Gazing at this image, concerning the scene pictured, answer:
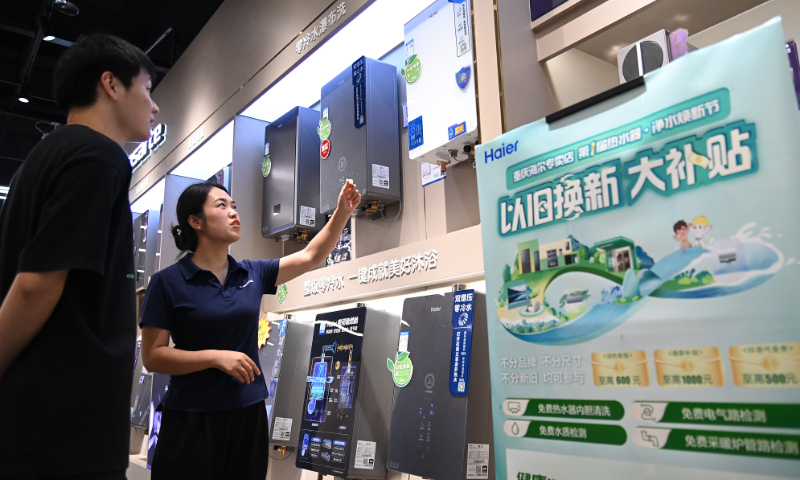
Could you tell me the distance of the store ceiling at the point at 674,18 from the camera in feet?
5.95

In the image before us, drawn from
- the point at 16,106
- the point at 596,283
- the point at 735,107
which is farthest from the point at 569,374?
the point at 16,106

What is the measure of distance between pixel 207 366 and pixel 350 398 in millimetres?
683

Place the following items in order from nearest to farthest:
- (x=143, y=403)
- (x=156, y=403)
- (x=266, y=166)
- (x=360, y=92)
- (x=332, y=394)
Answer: (x=332, y=394), (x=360, y=92), (x=266, y=166), (x=156, y=403), (x=143, y=403)

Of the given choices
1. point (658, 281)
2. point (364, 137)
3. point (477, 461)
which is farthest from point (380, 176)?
point (658, 281)

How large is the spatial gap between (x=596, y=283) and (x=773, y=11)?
1.23 metres

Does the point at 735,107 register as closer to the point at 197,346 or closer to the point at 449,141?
the point at 449,141

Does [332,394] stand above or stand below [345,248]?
below

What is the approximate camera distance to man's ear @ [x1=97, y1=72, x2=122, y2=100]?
4.37ft

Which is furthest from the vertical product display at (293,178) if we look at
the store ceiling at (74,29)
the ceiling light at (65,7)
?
the store ceiling at (74,29)

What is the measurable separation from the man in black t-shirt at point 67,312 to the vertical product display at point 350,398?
3.70 ft

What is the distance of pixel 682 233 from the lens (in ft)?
3.44

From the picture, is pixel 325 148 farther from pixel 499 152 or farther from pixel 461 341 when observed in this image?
pixel 499 152

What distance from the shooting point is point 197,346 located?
186 centimetres

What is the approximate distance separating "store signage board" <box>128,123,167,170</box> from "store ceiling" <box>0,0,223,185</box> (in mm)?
937
